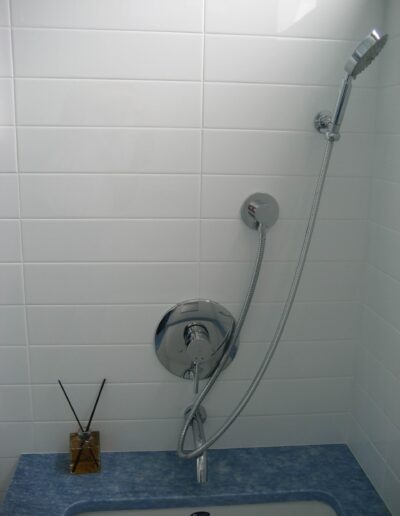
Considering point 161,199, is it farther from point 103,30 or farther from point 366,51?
point 366,51

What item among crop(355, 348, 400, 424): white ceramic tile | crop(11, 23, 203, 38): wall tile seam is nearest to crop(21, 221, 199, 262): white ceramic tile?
crop(11, 23, 203, 38): wall tile seam

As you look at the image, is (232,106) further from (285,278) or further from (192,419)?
(192,419)

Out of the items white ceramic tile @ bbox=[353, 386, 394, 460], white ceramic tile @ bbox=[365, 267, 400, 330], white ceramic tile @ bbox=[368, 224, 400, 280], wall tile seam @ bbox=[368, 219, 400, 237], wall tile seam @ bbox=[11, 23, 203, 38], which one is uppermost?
wall tile seam @ bbox=[11, 23, 203, 38]

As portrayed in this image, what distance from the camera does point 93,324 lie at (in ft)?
5.39

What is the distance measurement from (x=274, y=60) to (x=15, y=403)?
1252 millimetres

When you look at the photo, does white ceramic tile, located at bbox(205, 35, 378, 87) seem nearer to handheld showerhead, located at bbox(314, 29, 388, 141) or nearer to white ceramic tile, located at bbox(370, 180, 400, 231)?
handheld showerhead, located at bbox(314, 29, 388, 141)

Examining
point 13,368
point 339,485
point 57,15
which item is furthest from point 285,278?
point 57,15

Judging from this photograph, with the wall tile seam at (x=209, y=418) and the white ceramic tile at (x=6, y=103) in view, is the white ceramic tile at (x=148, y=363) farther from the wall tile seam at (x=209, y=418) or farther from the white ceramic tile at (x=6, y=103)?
the white ceramic tile at (x=6, y=103)

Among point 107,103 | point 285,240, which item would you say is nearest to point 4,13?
point 107,103

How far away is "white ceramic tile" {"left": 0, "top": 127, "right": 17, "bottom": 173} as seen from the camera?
150 centimetres

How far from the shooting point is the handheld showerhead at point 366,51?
4.15 feet

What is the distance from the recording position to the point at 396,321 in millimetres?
1488

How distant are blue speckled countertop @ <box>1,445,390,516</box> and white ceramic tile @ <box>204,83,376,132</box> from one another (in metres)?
1.01

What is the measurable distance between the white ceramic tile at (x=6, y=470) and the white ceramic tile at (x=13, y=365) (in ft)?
0.87
